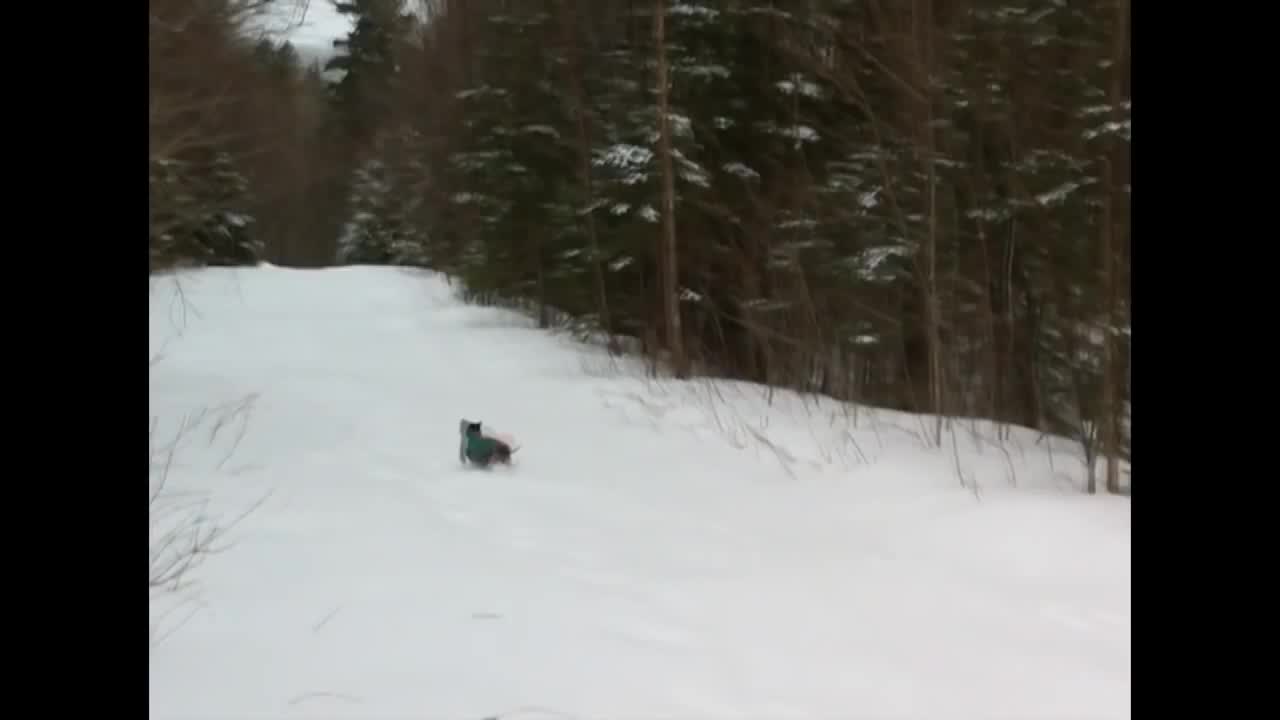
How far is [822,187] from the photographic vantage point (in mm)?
12062

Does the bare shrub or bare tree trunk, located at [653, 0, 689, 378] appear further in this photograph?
bare tree trunk, located at [653, 0, 689, 378]

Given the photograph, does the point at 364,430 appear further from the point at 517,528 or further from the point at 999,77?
the point at 999,77

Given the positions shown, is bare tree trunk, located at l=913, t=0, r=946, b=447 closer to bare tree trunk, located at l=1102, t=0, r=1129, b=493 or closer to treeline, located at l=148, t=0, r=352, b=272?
bare tree trunk, located at l=1102, t=0, r=1129, b=493

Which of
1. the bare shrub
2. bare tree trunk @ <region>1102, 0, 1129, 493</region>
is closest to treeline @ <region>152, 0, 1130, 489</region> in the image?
bare tree trunk @ <region>1102, 0, 1129, 493</region>

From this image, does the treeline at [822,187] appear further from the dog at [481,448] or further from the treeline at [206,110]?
the dog at [481,448]

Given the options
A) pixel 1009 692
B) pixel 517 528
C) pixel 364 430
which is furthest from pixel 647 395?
pixel 1009 692

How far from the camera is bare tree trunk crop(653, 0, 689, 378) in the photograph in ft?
39.9

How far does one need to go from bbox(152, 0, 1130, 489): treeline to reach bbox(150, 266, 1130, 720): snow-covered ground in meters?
1.69

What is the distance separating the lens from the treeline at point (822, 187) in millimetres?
8312

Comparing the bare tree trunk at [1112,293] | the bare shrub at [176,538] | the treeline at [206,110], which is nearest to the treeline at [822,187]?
the bare tree trunk at [1112,293]

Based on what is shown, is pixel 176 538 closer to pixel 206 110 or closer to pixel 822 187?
pixel 206 110

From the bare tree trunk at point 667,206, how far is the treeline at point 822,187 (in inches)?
1.8

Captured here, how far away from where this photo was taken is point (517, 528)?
5418 millimetres

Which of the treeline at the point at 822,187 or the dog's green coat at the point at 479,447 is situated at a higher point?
the treeline at the point at 822,187
